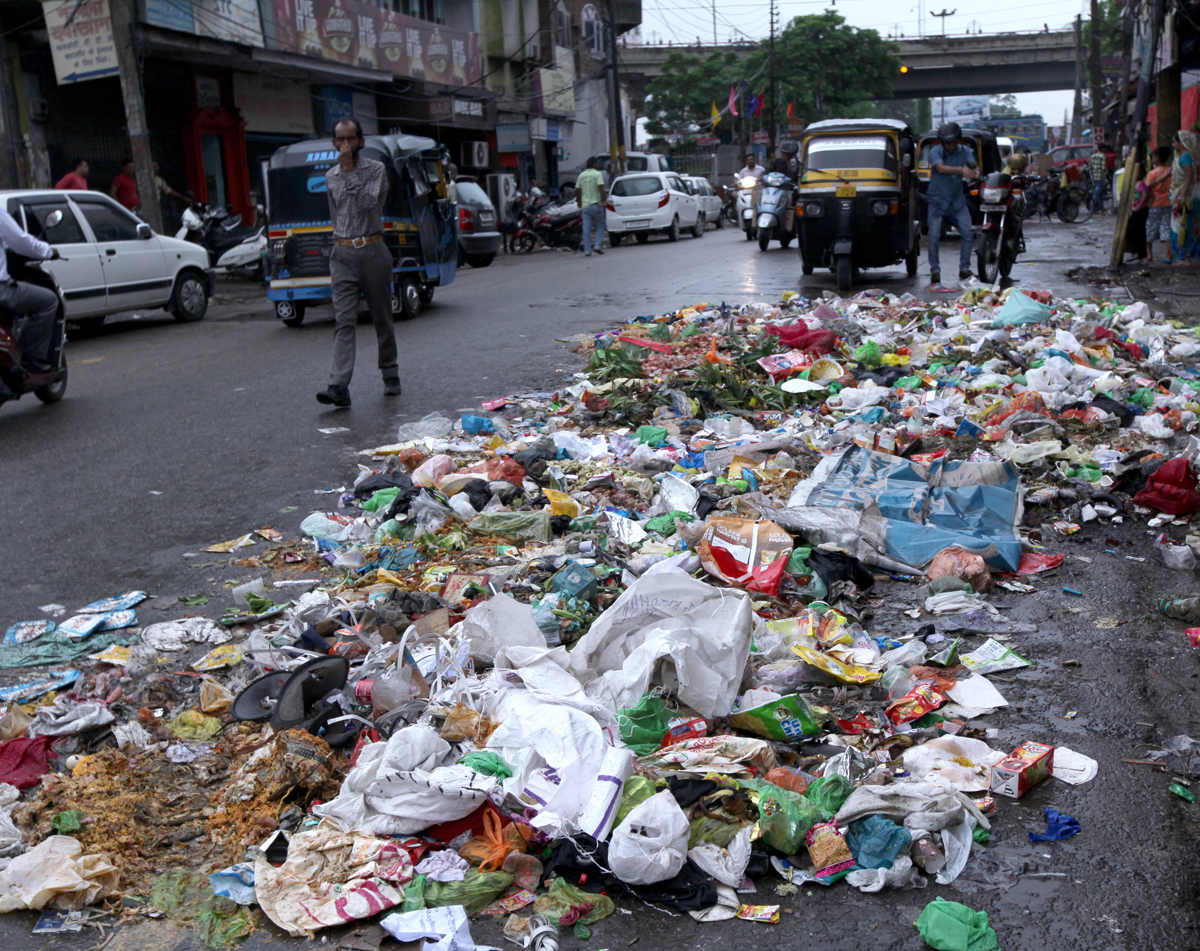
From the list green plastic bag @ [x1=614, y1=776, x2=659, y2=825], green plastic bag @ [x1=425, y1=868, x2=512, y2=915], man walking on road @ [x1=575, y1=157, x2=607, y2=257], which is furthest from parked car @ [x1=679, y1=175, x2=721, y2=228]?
green plastic bag @ [x1=425, y1=868, x2=512, y2=915]

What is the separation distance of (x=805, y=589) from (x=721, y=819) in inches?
65.8

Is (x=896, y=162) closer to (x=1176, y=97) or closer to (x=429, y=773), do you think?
(x=1176, y=97)

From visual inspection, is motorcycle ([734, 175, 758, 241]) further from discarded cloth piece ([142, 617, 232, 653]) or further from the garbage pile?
discarded cloth piece ([142, 617, 232, 653])

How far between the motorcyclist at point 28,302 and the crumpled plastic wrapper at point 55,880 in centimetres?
605

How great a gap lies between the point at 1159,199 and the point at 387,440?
1330 cm

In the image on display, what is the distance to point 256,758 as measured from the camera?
3.02m

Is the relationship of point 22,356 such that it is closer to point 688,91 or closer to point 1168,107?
point 1168,107

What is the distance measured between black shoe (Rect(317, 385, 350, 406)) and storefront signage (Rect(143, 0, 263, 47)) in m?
12.8

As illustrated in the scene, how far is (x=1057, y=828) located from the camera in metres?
2.65

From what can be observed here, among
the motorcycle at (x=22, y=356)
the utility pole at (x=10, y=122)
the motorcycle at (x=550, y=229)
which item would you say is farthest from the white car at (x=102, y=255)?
the motorcycle at (x=550, y=229)

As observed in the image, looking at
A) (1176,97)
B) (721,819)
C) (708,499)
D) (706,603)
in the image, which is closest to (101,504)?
(708,499)

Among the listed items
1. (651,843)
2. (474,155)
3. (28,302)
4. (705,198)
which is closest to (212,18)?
(28,302)

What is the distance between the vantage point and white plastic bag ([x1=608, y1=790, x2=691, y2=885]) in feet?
8.16

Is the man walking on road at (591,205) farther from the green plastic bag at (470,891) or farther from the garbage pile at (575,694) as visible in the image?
the green plastic bag at (470,891)
